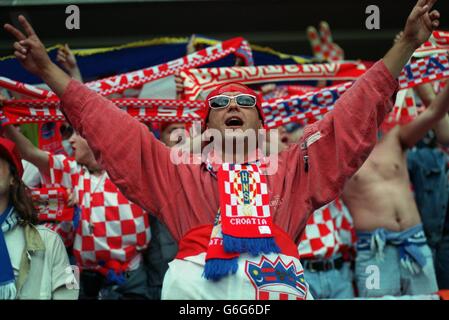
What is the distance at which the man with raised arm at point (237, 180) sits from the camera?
2857mm

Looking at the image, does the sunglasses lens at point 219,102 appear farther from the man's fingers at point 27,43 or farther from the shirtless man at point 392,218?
the shirtless man at point 392,218

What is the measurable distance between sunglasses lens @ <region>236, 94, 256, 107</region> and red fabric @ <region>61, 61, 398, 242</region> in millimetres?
292

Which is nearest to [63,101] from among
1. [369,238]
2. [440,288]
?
[369,238]

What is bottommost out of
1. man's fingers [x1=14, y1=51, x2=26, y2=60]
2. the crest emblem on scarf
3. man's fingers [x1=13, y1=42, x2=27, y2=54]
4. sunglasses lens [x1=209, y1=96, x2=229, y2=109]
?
the crest emblem on scarf

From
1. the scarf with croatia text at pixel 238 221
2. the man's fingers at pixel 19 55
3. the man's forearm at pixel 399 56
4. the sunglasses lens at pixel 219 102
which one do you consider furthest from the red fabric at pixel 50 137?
the man's forearm at pixel 399 56

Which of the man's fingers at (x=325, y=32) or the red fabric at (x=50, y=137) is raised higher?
the man's fingers at (x=325, y=32)

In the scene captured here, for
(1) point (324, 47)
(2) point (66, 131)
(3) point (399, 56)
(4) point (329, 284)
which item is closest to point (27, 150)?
(2) point (66, 131)

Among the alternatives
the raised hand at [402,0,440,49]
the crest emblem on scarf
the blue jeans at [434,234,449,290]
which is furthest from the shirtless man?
the crest emblem on scarf

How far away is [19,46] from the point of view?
9.38 ft

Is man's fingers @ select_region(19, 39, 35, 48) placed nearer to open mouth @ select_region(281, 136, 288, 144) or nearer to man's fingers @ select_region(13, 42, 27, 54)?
man's fingers @ select_region(13, 42, 27, 54)

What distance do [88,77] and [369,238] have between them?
7.21 feet

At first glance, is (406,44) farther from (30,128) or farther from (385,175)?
(30,128)

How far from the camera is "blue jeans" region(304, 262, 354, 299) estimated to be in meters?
4.70

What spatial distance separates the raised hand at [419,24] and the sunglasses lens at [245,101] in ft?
2.38
